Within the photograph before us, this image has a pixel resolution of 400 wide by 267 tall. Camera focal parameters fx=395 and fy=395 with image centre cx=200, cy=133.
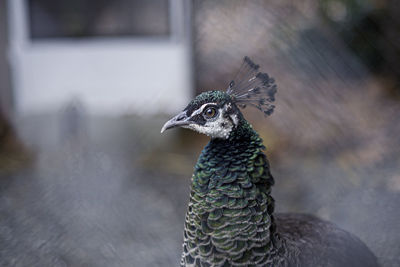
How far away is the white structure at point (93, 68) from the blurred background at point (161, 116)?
0.4 inches

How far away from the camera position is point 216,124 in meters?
1.05

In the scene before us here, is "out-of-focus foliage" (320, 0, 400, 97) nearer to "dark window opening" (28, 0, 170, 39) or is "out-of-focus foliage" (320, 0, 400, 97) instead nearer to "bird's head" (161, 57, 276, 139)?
"bird's head" (161, 57, 276, 139)

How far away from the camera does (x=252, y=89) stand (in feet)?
3.57

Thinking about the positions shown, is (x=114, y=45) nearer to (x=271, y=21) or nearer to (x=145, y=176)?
(x=145, y=176)

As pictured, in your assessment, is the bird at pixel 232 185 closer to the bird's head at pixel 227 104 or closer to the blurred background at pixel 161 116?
the bird's head at pixel 227 104

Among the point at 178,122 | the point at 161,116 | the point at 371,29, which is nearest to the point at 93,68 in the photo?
the point at 161,116

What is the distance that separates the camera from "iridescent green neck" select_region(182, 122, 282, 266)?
3.45ft

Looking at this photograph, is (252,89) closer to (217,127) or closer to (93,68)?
(217,127)

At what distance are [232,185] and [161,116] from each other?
2.26 m

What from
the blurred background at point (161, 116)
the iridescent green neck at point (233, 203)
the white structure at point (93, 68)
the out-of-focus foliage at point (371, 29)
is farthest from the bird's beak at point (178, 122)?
the white structure at point (93, 68)

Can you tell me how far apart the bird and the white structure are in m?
2.51

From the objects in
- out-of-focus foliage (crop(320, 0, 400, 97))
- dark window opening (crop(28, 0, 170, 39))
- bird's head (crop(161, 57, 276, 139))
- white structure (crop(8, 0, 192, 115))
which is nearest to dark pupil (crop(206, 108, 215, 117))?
bird's head (crop(161, 57, 276, 139))

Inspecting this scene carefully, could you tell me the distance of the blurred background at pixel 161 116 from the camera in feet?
6.11

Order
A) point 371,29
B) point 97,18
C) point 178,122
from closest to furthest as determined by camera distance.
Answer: point 178,122, point 371,29, point 97,18
